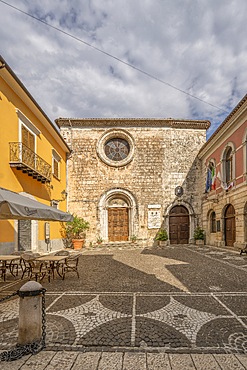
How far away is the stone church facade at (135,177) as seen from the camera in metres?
15.8

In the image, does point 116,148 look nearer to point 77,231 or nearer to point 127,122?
point 127,122

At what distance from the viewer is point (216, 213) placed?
14039mm

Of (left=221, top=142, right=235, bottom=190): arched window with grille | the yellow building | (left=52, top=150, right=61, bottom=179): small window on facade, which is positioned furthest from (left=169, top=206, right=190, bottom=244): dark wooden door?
(left=52, top=150, right=61, bottom=179): small window on facade

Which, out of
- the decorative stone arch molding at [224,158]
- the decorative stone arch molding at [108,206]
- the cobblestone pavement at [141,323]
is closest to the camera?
the cobblestone pavement at [141,323]

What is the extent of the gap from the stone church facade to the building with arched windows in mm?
1386

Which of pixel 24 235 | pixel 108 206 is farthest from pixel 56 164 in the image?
pixel 24 235

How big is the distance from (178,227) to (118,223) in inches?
168

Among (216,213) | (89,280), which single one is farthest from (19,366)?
(216,213)

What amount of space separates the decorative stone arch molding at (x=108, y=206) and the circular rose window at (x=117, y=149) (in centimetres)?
248

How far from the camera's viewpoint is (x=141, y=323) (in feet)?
11.1

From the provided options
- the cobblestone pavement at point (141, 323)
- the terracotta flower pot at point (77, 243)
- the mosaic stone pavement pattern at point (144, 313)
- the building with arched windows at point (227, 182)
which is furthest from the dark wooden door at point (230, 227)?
the terracotta flower pot at point (77, 243)

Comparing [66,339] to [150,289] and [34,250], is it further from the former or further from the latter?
[34,250]

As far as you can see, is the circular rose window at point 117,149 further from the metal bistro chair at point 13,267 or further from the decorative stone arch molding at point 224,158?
the metal bistro chair at point 13,267

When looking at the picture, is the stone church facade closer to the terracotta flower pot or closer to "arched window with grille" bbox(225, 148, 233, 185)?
the terracotta flower pot
